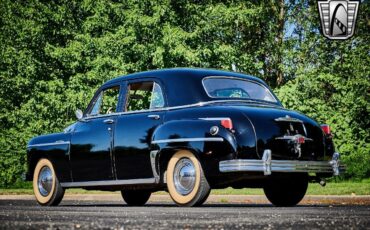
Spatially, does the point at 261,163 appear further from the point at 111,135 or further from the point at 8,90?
the point at 8,90

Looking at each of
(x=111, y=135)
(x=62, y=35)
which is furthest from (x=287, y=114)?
(x=62, y=35)

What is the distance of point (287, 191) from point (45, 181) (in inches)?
144

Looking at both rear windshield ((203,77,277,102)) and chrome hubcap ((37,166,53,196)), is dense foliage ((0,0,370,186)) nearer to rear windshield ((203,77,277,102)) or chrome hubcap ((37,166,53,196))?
rear windshield ((203,77,277,102))

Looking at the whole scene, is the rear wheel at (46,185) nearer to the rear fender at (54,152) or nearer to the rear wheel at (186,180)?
the rear fender at (54,152)

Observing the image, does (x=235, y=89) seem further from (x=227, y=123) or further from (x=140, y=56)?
(x=140, y=56)

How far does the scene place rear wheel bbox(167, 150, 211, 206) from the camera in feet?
28.1

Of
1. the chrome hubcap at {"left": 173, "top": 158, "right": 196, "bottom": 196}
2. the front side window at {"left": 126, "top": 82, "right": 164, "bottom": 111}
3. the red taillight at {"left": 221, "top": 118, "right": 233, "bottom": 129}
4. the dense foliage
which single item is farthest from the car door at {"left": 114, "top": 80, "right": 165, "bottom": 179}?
the dense foliage

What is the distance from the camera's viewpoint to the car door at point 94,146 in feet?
32.5

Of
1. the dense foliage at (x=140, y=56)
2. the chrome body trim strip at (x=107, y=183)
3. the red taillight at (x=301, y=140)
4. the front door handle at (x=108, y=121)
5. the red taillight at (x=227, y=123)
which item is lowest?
the chrome body trim strip at (x=107, y=183)

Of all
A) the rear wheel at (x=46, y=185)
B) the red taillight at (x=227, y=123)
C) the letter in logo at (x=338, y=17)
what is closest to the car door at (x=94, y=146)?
the rear wheel at (x=46, y=185)

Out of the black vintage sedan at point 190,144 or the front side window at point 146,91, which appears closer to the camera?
the black vintage sedan at point 190,144

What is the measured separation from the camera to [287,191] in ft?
32.8

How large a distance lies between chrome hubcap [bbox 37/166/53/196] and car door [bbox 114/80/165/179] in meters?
1.61

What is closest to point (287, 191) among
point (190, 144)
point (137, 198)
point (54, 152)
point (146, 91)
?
point (190, 144)
